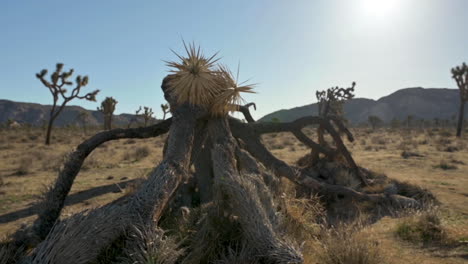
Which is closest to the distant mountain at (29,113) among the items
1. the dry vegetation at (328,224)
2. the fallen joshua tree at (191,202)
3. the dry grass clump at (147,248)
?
the dry vegetation at (328,224)

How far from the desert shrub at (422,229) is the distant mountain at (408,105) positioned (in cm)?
11325

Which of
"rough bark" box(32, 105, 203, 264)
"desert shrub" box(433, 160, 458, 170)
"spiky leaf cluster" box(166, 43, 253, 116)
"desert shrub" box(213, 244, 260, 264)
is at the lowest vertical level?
"desert shrub" box(433, 160, 458, 170)

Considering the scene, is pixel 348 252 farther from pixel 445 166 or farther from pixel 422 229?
pixel 445 166

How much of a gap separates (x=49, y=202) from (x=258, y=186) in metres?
2.90

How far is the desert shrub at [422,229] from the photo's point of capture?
4.46m

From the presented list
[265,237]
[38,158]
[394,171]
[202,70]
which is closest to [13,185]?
[38,158]

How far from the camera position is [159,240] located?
2.71 meters

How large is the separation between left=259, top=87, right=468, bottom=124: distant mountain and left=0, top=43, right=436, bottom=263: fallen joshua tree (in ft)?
372

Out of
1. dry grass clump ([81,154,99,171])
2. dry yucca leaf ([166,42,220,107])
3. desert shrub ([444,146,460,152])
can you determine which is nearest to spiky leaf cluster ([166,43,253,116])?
dry yucca leaf ([166,42,220,107])

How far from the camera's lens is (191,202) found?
5.79m

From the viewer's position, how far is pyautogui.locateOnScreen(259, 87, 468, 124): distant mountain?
123 meters

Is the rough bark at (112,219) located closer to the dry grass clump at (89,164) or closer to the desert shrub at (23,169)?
the dry grass clump at (89,164)

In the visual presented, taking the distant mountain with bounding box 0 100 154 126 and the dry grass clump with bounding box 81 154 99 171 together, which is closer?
the dry grass clump with bounding box 81 154 99 171

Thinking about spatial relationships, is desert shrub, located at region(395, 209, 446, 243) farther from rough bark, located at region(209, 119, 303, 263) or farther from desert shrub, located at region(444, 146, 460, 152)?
desert shrub, located at region(444, 146, 460, 152)
